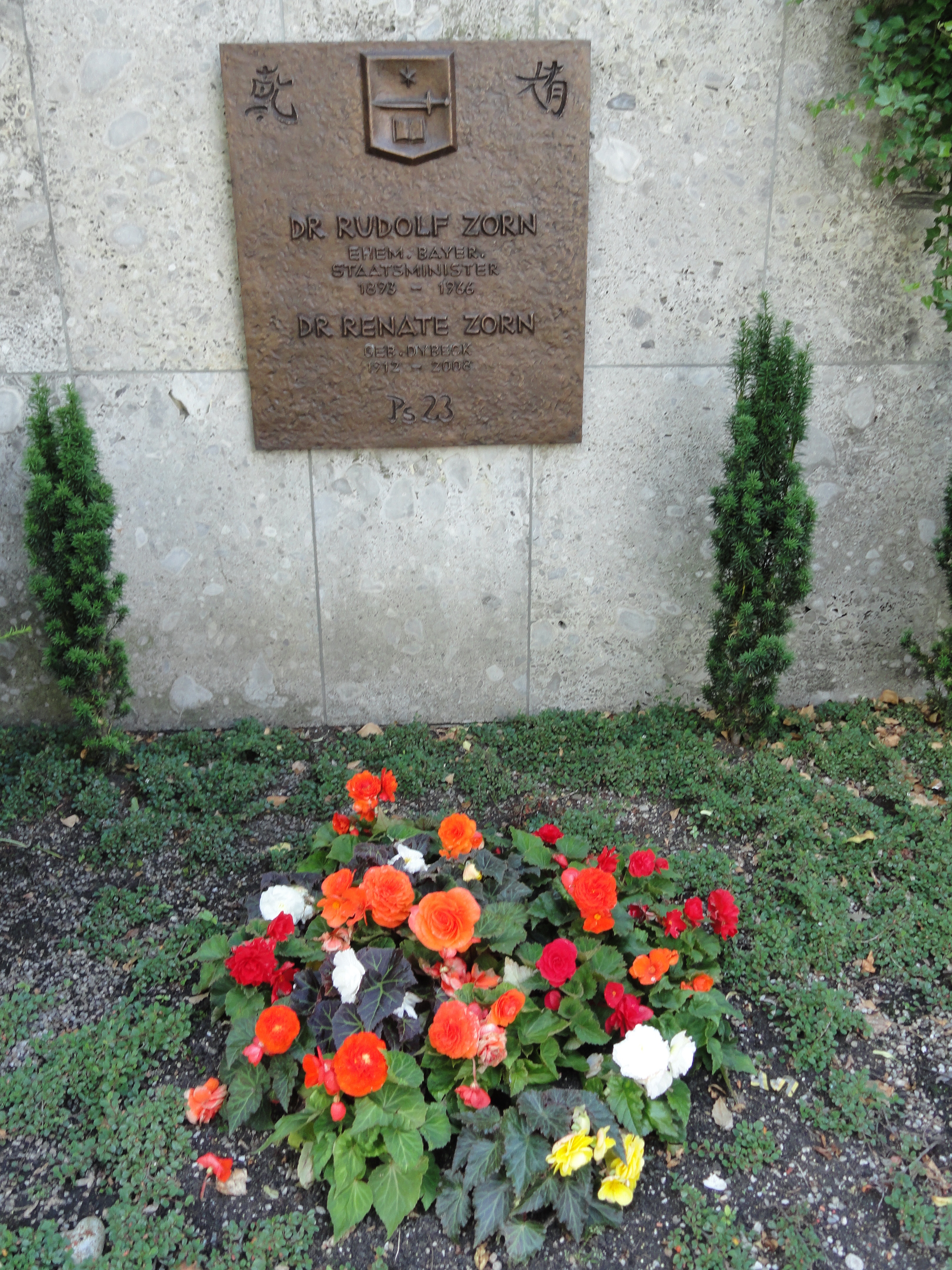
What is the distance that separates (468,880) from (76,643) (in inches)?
73.7

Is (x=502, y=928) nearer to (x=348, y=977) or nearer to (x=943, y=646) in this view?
(x=348, y=977)

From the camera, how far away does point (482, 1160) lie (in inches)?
75.0

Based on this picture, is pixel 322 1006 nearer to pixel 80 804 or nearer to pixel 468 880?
pixel 468 880

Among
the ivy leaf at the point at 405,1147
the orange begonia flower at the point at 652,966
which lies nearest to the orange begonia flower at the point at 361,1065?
the ivy leaf at the point at 405,1147

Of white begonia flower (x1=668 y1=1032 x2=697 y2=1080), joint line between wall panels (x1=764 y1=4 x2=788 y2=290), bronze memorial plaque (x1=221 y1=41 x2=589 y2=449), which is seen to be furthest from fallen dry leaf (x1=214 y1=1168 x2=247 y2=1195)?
joint line between wall panels (x1=764 y1=4 x2=788 y2=290)

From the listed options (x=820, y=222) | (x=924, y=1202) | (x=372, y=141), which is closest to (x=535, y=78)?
(x=372, y=141)

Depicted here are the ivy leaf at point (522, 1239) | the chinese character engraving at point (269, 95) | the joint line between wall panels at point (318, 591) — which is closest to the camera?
the ivy leaf at point (522, 1239)

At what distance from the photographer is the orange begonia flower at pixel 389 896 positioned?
2.15m

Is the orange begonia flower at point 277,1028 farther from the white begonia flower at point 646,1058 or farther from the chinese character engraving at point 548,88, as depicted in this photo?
the chinese character engraving at point 548,88

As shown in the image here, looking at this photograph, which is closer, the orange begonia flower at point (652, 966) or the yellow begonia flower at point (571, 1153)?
the yellow begonia flower at point (571, 1153)

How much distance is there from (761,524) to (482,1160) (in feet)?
7.79

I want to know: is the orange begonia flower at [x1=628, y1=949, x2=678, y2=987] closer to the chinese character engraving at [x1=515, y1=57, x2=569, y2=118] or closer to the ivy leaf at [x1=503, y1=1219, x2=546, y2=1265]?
the ivy leaf at [x1=503, y1=1219, x2=546, y2=1265]

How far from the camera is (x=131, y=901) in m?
2.77

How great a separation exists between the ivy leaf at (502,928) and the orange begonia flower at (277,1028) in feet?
1.63
